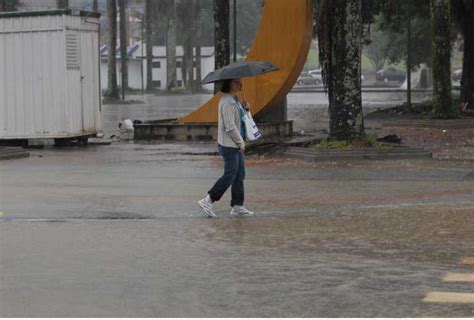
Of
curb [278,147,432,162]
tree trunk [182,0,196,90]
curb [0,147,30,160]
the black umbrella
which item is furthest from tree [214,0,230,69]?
tree trunk [182,0,196,90]

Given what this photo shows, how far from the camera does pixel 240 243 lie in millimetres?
9984

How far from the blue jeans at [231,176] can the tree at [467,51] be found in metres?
21.9

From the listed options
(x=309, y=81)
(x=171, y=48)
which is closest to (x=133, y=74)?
(x=171, y=48)

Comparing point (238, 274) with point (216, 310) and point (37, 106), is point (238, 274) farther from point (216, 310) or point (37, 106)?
point (37, 106)

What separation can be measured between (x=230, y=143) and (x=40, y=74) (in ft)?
37.9

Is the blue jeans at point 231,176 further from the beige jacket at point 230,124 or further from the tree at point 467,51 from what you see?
the tree at point 467,51

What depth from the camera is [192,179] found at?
51.7 ft

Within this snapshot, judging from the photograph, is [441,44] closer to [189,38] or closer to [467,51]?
[467,51]

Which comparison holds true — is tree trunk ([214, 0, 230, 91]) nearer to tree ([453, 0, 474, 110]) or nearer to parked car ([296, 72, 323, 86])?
tree ([453, 0, 474, 110])

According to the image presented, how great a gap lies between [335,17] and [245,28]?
88.8 metres

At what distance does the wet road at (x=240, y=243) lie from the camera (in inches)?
295

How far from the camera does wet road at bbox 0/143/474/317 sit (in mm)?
7480

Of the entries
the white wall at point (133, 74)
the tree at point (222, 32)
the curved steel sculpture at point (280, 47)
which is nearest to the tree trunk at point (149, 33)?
the white wall at point (133, 74)

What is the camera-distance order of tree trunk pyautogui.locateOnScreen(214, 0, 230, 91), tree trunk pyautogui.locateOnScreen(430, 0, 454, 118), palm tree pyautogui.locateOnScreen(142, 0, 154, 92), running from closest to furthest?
1. tree trunk pyautogui.locateOnScreen(430, 0, 454, 118)
2. tree trunk pyautogui.locateOnScreen(214, 0, 230, 91)
3. palm tree pyautogui.locateOnScreen(142, 0, 154, 92)
